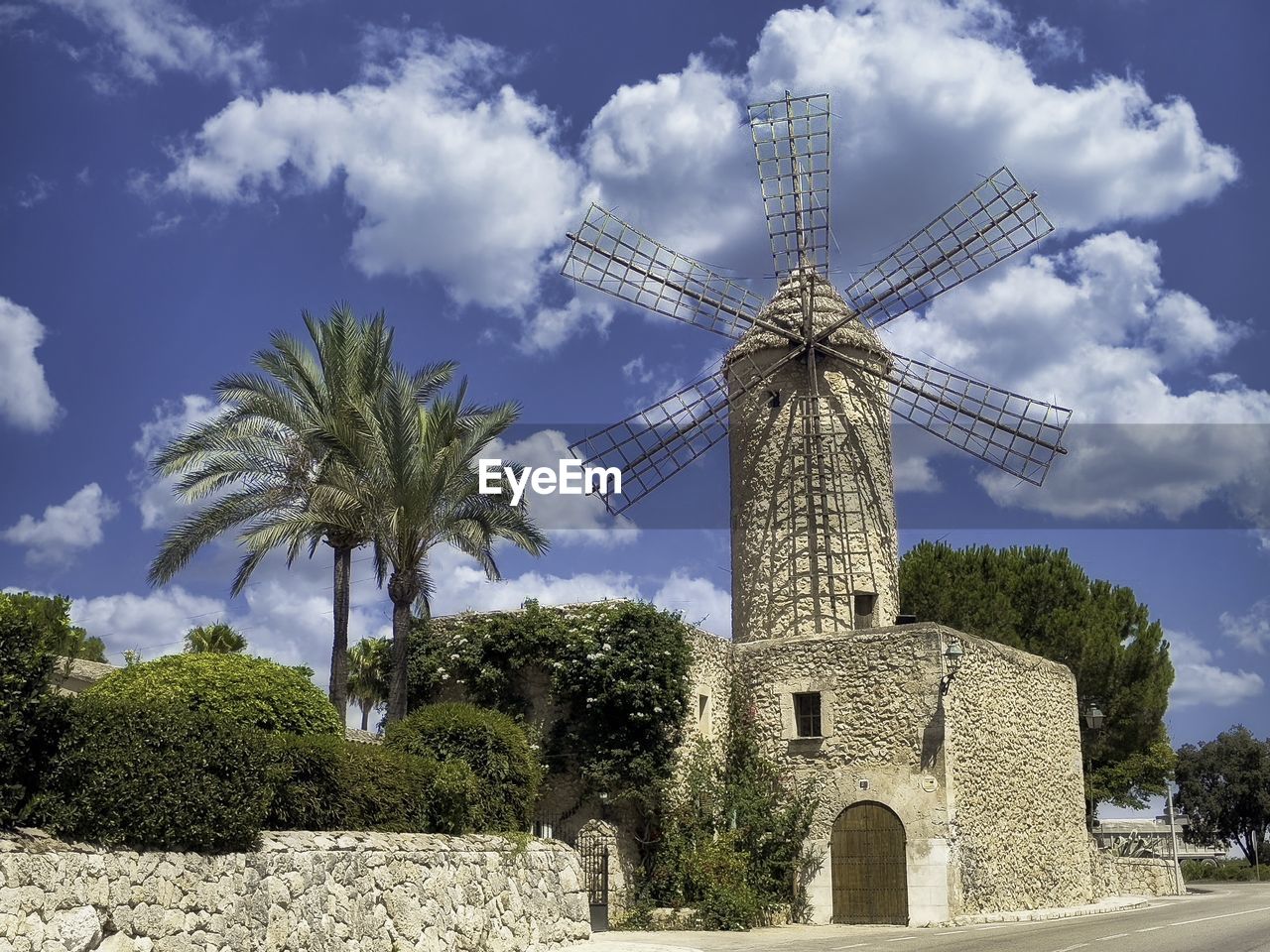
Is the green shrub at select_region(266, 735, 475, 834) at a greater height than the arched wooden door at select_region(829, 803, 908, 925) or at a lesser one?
greater

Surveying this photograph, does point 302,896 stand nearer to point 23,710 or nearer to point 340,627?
point 23,710

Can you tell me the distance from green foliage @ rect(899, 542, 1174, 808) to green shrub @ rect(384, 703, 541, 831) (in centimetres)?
1555

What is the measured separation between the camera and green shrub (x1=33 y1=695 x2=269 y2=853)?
927cm

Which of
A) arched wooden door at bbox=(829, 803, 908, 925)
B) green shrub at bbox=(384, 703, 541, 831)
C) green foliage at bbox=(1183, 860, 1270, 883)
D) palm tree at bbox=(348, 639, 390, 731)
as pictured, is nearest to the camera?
green shrub at bbox=(384, 703, 541, 831)

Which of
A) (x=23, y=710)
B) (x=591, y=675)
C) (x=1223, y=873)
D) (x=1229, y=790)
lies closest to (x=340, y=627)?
(x=591, y=675)

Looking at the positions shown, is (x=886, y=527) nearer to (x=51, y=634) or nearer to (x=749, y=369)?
(x=749, y=369)

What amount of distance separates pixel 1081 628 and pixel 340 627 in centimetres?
1808

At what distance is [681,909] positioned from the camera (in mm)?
18484

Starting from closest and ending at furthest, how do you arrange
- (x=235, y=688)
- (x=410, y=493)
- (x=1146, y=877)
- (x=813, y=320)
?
(x=235, y=688)
(x=410, y=493)
(x=813, y=320)
(x=1146, y=877)

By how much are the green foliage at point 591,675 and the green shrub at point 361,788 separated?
482cm

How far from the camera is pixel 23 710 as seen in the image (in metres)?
8.91

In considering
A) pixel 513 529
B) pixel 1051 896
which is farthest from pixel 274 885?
pixel 1051 896

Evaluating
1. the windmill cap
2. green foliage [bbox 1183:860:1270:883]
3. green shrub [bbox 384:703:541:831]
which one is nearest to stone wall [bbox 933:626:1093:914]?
the windmill cap

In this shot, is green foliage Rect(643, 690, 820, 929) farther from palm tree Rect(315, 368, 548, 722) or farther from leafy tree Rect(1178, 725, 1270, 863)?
leafy tree Rect(1178, 725, 1270, 863)
